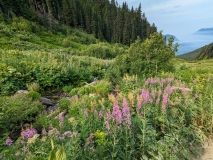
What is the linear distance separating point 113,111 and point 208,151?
2.08 metres

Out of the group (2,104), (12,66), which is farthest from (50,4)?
(2,104)

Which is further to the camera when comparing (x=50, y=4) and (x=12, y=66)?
(x=50, y=4)

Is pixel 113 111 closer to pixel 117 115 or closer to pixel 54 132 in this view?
pixel 117 115

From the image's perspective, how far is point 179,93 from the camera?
14.6 ft

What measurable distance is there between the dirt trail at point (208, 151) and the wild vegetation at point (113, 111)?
0.10 meters

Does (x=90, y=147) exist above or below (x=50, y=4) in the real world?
below

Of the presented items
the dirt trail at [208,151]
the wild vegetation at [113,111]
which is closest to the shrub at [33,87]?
the wild vegetation at [113,111]

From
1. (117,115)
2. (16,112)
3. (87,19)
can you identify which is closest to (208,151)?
(117,115)

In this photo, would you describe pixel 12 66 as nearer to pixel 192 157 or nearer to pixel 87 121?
pixel 87 121

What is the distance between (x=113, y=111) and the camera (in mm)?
2686

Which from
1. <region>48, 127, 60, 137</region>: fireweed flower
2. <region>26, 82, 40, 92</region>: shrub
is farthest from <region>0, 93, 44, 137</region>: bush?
<region>48, 127, 60, 137</region>: fireweed flower

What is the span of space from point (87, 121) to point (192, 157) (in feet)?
6.54

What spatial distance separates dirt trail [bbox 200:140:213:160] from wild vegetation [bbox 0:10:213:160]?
4.1 inches

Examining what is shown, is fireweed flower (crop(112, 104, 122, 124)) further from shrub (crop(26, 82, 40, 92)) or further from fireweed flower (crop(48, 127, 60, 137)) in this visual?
shrub (crop(26, 82, 40, 92))
